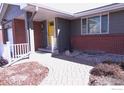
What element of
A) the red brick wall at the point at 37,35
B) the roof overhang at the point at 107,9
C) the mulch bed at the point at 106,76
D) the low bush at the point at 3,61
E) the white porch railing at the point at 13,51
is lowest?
the low bush at the point at 3,61

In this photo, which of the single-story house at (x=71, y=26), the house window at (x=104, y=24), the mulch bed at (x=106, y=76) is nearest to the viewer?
the mulch bed at (x=106, y=76)

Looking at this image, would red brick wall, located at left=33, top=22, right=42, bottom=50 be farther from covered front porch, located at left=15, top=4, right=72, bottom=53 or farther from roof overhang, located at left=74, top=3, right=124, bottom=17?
roof overhang, located at left=74, top=3, right=124, bottom=17

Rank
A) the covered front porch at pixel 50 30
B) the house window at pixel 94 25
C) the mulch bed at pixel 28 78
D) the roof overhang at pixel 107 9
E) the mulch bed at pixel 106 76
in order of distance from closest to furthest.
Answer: the mulch bed at pixel 106 76, the mulch bed at pixel 28 78, the roof overhang at pixel 107 9, the covered front porch at pixel 50 30, the house window at pixel 94 25

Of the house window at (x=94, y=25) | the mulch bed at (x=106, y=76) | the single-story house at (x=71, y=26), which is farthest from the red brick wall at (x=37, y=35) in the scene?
the mulch bed at (x=106, y=76)

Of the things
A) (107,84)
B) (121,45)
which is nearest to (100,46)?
→ (121,45)

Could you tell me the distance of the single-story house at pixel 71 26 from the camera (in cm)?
695

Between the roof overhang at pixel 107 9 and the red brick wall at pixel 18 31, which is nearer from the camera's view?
the roof overhang at pixel 107 9

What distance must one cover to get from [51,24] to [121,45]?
5.20 meters

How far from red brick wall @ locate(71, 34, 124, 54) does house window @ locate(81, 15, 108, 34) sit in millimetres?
395

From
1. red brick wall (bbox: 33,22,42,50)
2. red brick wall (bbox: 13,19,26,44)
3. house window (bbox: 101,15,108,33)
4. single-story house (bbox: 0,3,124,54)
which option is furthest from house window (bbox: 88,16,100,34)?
red brick wall (bbox: 13,19,26,44)

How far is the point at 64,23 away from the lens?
933 centimetres

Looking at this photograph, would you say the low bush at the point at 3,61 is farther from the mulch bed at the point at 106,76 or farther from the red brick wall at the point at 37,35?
the mulch bed at the point at 106,76

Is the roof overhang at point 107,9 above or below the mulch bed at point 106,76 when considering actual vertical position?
above

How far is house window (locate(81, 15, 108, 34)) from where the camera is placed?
7.73 metres
